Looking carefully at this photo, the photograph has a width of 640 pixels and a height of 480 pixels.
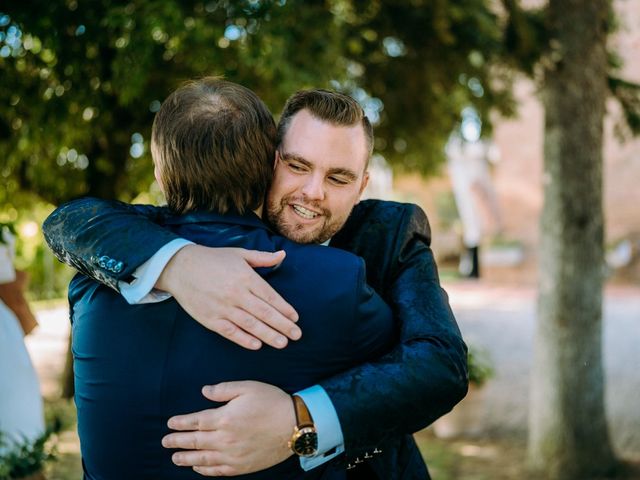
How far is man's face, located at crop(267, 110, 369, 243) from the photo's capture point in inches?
76.0

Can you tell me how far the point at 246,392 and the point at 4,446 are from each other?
189 centimetres

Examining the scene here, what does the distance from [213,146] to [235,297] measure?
342 millimetres

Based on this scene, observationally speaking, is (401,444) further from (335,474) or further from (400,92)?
(400,92)

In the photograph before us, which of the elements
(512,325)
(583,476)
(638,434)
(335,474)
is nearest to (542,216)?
(583,476)

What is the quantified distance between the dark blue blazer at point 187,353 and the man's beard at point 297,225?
39 cm

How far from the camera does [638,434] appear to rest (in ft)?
25.7

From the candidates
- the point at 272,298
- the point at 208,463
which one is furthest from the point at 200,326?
the point at 208,463

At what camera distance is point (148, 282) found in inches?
57.4

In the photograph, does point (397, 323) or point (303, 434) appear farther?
point (397, 323)

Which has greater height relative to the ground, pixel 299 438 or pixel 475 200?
pixel 299 438

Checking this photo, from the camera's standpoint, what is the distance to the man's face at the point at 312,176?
76.0 inches

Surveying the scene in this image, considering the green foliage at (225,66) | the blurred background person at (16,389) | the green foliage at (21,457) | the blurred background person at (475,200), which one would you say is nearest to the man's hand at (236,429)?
the green foliage at (21,457)

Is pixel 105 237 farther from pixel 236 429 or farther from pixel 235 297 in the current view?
pixel 236 429

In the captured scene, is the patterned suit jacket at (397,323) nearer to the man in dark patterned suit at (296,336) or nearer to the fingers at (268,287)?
the man in dark patterned suit at (296,336)
